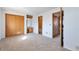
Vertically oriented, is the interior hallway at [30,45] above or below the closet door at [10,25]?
below

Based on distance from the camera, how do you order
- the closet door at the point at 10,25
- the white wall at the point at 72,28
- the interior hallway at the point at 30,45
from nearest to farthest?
the white wall at the point at 72,28 < the interior hallway at the point at 30,45 < the closet door at the point at 10,25

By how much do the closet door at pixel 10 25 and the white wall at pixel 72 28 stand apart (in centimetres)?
467

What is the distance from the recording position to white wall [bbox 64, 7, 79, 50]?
99.3 inches

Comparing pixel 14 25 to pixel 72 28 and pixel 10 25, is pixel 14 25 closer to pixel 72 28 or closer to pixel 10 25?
pixel 10 25

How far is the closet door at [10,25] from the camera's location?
5758 mm

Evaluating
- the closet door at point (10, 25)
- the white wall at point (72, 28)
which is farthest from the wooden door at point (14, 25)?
the white wall at point (72, 28)

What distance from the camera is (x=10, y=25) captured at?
19.6 ft

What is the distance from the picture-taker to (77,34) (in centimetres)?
252

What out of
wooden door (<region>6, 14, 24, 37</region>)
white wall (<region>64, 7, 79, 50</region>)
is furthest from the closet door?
white wall (<region>64, 7, 79, 50</region>)

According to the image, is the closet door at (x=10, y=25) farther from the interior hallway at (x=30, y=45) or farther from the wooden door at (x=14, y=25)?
the interior hallway at (x=30, y=45)

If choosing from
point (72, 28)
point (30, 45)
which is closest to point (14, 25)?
point (30, 45)

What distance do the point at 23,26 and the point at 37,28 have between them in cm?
154
